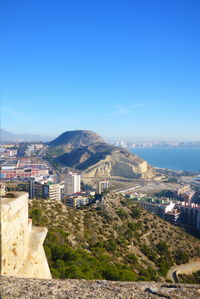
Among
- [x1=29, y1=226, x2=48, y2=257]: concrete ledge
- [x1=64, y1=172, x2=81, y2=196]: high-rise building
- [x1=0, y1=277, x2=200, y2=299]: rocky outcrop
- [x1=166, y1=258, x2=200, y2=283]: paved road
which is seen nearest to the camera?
[x1=0, y1=277, x2=200, y2=299]: rocky outcrop

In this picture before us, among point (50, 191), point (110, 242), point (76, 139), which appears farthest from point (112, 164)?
point (110, 242)

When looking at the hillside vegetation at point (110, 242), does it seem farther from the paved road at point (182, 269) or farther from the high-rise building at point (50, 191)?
the high-rise building at point (50, 191)

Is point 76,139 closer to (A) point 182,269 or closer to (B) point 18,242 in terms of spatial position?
(A) point 182,269

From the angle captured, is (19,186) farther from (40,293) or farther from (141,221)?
(40,293)

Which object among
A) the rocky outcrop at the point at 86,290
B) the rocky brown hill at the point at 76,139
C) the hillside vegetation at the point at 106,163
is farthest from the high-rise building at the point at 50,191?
the rocky brown hill at the point at 76,139

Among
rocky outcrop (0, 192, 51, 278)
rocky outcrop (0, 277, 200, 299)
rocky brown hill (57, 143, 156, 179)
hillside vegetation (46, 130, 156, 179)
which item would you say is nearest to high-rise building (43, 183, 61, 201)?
rocky outcrop (0, 192, 51, 278)

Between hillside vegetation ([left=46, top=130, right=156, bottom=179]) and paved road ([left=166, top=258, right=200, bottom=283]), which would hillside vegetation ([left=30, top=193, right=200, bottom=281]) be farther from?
hillside vegetation ([left=46, top=130, right=156, bottom=179])
